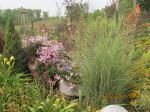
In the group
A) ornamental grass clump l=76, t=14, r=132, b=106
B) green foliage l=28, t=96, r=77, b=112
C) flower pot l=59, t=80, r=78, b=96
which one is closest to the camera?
green foliage l=28, t=96, r=77, b=112

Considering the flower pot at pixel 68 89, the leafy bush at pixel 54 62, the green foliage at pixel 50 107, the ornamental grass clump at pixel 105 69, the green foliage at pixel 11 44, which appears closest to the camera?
the green foliage at pixel 50 107

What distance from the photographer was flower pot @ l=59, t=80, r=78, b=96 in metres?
6.96

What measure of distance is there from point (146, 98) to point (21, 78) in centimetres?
235

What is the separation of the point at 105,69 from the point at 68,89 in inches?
38.9

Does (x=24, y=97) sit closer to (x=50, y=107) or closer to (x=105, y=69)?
(x=50, y=107)

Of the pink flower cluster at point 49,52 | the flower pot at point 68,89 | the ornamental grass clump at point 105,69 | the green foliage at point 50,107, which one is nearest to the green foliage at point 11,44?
the pink flower cluster at point 49,52

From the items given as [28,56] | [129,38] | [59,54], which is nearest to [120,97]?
[129,38]

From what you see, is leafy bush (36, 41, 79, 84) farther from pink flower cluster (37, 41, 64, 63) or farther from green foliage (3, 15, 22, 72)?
green foliage (3, 15, 22, 72)

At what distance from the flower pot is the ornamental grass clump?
0.40 m

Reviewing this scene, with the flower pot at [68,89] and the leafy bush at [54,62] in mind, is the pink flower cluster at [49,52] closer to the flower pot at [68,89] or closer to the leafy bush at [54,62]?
the leafy bush at [54,62]

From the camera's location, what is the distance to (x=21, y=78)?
A: 740 cm

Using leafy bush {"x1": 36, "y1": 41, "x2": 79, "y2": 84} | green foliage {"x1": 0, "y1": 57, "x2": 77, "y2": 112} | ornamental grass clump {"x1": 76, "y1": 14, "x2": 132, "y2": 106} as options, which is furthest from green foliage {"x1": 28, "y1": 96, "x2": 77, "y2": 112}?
leafy bush {"x1": 36, "y1": 41, "x2": 79, "y2": 84}

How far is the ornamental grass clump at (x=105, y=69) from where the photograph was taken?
20.7ft

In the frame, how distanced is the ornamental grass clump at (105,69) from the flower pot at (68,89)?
40 cm
